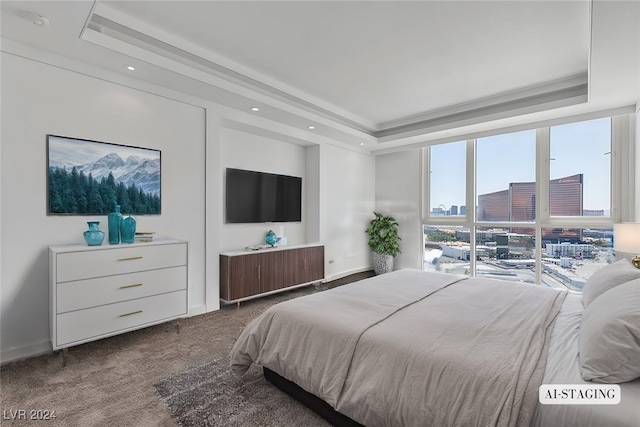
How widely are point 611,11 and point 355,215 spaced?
4.32 m

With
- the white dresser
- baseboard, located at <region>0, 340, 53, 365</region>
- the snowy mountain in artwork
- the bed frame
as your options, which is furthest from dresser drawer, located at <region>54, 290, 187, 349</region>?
the bed frame

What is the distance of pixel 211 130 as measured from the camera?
Answer: 358 centimetres

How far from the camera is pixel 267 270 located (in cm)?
409

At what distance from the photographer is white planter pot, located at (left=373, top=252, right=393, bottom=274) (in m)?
5.66

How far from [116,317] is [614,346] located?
3.20 meters

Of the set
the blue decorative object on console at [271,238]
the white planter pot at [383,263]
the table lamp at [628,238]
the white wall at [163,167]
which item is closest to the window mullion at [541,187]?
the table lamp at [628,238]

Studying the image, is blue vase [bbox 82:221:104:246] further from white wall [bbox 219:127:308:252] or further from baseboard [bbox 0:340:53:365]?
white wall [bbox 219:127:308:252]

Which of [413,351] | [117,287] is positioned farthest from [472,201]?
[117,287]

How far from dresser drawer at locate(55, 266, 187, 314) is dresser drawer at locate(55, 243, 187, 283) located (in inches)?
1.9

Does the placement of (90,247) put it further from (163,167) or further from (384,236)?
(384,236)

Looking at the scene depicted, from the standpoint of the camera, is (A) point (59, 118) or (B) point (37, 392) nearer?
(B) point (37, 392)

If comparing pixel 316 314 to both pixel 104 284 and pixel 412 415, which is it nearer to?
pixel 412 415

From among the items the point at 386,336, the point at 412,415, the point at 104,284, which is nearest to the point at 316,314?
the point at 386,336

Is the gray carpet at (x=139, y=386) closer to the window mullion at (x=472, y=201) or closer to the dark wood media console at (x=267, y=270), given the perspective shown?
the dark wood media console at (x=267, y=270)
